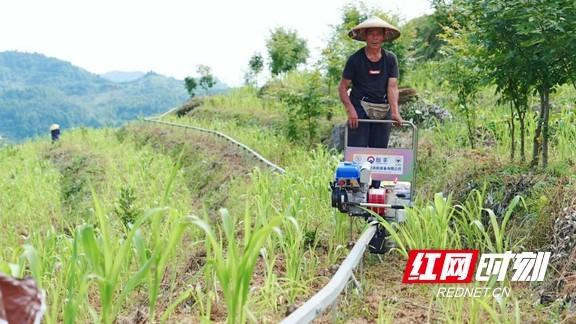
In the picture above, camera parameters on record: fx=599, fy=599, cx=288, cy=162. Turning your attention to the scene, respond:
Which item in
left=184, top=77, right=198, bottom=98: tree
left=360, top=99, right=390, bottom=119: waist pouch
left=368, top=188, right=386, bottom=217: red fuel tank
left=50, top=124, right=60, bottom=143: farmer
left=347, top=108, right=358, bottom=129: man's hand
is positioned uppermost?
left=184, top=77, right=198, bottom=98: tree

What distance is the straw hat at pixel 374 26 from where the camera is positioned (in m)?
4.79

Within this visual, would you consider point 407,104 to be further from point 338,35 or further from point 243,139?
point 338,35

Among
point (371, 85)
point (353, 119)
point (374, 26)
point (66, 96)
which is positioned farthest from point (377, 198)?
point (66, 96)

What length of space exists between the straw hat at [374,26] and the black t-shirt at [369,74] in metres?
0.13

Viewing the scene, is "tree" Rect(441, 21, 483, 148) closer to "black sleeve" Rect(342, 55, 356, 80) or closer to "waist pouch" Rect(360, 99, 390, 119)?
"waist pouch" Rect(360, 99, 390, 119)

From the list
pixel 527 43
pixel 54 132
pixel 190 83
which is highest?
pixel 190 83

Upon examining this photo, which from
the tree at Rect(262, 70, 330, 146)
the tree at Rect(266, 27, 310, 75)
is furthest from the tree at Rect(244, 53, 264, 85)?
the tree at Rect(262, 70, 330, 146)

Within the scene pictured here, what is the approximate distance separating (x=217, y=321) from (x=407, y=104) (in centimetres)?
770

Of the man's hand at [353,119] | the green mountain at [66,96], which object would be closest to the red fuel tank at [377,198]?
the man's hand at [353,119]

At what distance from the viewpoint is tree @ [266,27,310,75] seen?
25125 millimetres

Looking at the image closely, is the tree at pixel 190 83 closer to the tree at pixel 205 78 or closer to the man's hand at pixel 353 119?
the tree at pixel 205 78

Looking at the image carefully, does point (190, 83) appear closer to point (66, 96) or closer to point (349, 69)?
point (349, 69)

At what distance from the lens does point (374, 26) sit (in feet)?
15.7

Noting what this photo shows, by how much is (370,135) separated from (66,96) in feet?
504
